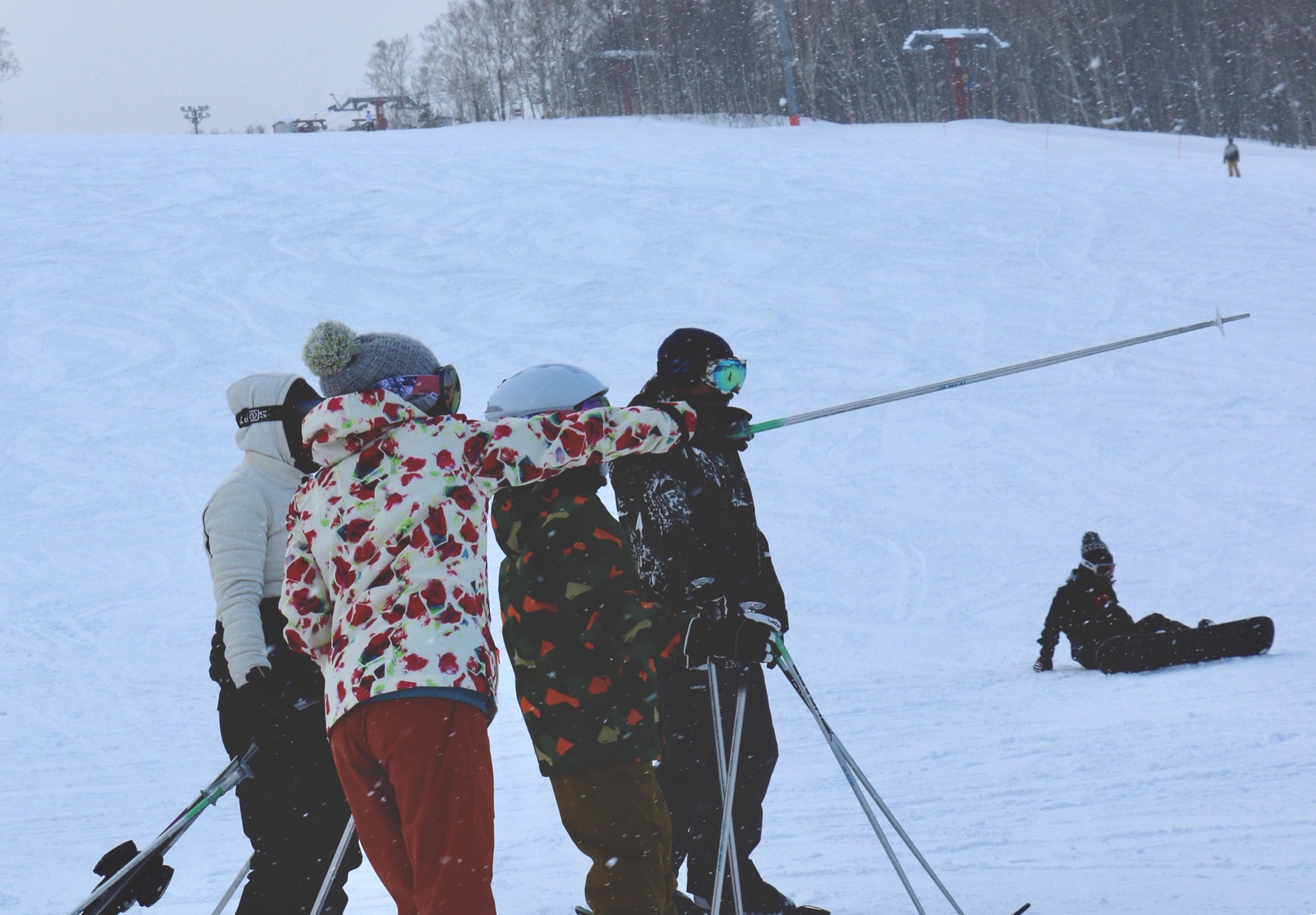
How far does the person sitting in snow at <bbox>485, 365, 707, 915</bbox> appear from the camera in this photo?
2607 mm

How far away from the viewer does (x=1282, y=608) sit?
7.30 meters

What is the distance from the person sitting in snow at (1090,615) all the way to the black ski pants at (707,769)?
12.3ft

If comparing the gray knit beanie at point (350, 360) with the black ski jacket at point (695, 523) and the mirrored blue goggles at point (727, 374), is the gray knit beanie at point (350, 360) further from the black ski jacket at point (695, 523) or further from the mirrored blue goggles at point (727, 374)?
the mirrored blue goggles at point (727, 374)

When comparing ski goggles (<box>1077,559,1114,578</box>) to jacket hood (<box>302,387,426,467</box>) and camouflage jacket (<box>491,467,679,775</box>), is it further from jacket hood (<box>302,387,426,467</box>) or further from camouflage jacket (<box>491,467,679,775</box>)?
jacket hood (<box>302,387,426,467</box>)

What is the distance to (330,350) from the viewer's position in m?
2.38

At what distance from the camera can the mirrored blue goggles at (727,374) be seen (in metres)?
3.03

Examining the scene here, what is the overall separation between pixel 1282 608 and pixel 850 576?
117 inches

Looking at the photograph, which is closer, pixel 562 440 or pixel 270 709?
pixel 562 440

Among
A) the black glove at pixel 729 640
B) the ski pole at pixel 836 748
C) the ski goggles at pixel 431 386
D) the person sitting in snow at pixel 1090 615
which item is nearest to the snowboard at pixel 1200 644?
the person sitting in snow at pixel 1090 615

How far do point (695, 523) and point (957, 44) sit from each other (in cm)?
4496

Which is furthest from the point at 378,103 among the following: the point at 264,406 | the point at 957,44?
the point at 264,406

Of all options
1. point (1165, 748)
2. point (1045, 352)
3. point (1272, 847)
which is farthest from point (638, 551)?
point (1045, 352)

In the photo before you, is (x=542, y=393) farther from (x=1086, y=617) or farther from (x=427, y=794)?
(x=1086, y=617)

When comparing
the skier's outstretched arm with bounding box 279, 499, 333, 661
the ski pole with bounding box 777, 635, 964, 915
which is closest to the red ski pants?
the skier's outstretched arm with bounding box 279, 499, 333, 661
